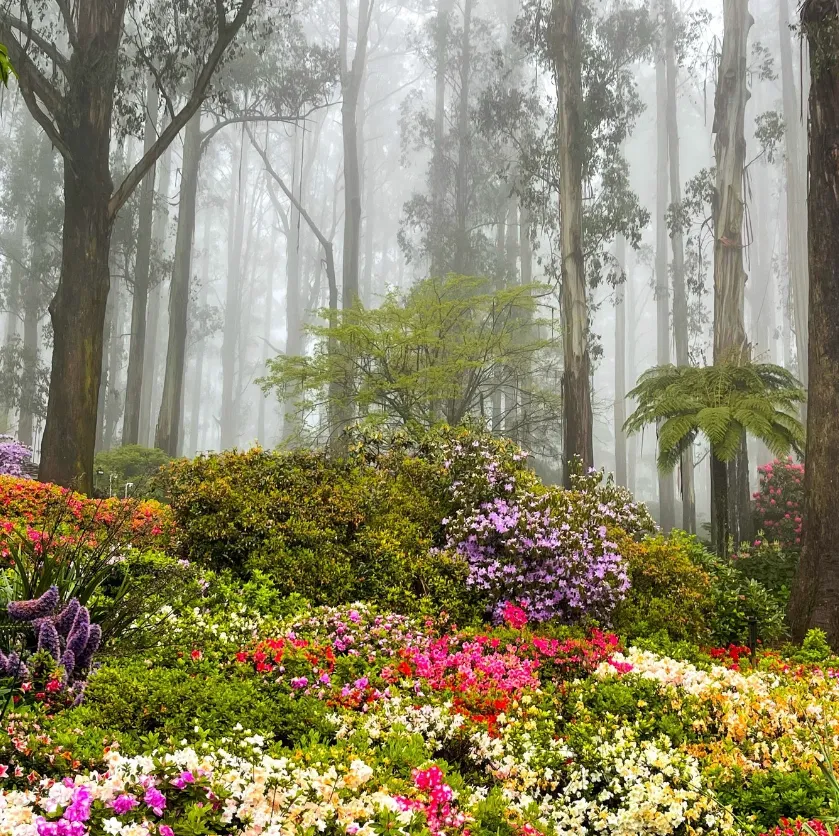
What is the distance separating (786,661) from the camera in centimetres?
466

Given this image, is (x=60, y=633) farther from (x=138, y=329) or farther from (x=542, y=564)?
(x=138, y=329)

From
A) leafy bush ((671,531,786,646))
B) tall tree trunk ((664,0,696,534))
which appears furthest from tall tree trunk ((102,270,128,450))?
leafy bush ((671,531,786,646))

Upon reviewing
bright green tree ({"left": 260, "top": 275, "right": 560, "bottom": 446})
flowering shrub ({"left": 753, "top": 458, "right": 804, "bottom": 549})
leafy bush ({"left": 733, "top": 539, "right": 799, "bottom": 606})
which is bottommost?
leafy bush ({"left": 733, "top": 539, "right": 799, "bottom": 606})

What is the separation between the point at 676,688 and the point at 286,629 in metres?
2.06

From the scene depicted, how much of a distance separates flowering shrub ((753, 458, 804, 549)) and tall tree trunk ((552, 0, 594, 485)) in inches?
114

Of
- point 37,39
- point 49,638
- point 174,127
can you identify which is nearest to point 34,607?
point 49,638

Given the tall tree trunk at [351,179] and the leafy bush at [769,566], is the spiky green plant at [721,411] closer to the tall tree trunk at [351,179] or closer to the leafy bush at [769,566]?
the leafy bush at [769,566]

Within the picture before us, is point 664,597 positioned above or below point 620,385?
below

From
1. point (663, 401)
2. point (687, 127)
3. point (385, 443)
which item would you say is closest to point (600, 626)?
point (663, 401)

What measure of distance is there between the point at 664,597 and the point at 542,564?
998 mm

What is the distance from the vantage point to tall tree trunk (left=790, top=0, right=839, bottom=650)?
18.1ft

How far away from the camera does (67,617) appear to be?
3.32 metres

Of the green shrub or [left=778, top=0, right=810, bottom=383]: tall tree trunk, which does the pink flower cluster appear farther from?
[left=778, top=0, right=810, bottom=383]: tall tree trunk

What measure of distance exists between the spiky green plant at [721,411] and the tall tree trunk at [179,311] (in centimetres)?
1106
